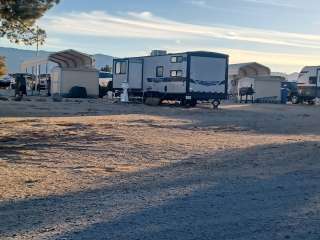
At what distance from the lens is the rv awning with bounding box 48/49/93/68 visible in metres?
53.2

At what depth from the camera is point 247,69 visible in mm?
62562

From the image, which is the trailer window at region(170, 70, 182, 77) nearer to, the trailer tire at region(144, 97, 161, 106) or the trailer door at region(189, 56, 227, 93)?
the trailer door at region(189, 56, 227, 93)

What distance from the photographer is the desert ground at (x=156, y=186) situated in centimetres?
676

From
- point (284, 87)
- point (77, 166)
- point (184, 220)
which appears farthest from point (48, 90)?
point (184, 220)

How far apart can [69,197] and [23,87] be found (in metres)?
37.5

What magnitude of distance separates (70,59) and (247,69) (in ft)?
59.5

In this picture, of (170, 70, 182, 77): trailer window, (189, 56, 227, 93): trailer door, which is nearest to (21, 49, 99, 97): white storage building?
(170, 70, 182, 77): trailer window

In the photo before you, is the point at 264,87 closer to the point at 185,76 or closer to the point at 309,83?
the point at 309,83

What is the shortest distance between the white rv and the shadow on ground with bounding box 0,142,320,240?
121 ft

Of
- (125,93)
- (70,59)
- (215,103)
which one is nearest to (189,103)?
(215,103)

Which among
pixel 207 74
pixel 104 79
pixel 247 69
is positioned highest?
pixel 247 69

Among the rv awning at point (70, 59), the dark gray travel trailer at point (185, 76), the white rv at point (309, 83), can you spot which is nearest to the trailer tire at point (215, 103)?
the dark gray travel trailer at point (185, 76)

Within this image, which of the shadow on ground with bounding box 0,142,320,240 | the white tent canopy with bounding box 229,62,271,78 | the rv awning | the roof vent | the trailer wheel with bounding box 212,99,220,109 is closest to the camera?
the shadow on ground with bounding box 0,142,320,240

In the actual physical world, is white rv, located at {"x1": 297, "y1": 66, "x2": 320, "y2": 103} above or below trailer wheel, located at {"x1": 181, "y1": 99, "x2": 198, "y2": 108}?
above
